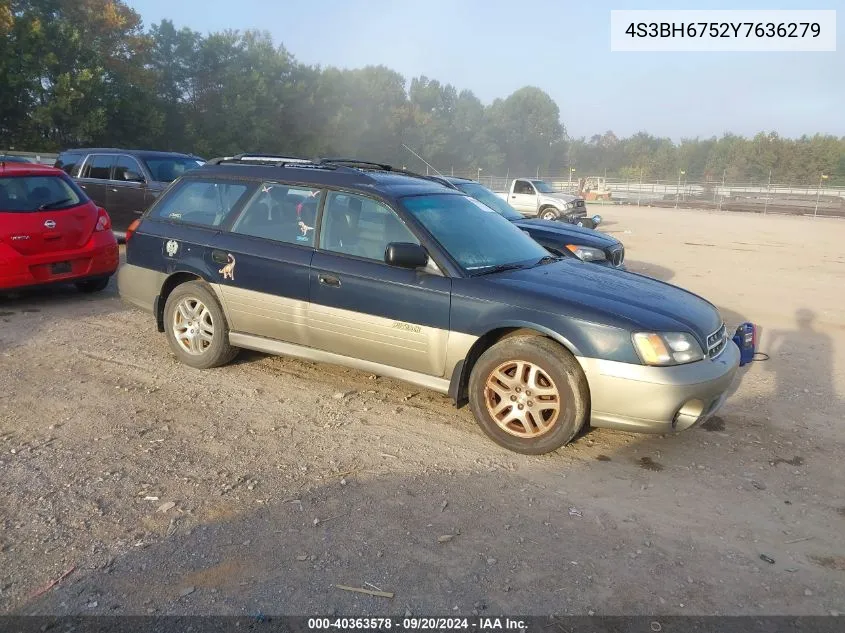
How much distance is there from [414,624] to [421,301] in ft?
7.16

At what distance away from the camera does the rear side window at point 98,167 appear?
11.5m

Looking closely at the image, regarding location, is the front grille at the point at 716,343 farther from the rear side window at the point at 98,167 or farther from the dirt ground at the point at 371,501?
the rear side window at the point at 98,167

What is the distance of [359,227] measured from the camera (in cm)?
478

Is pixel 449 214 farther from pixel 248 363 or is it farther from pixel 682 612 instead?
pixel 682 612

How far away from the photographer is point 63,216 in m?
7.36

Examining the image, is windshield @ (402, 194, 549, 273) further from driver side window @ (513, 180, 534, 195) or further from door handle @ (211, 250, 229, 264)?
driver side window @ (513, 180, 534, 195)

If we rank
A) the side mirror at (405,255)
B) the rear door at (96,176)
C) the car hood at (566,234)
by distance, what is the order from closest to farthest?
1. the side mirror at (405,255)
2. the car hood at (566,234)
3. the rear door at (96,176)

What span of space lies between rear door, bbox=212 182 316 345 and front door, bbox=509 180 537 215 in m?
18.6

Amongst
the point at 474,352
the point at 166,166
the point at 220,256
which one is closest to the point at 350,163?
the point at 220,256

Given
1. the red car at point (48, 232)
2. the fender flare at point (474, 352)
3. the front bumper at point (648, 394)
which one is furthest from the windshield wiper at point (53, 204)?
the front bumper at point (648, 394)

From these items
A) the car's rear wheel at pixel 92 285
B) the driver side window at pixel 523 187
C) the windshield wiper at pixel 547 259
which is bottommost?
the car's rear wheel at pixel 92 285

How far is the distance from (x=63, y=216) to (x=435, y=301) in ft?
16.9

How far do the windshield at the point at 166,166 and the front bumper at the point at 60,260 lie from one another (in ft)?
11.8

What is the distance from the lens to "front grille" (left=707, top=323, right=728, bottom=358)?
4.18 meters
